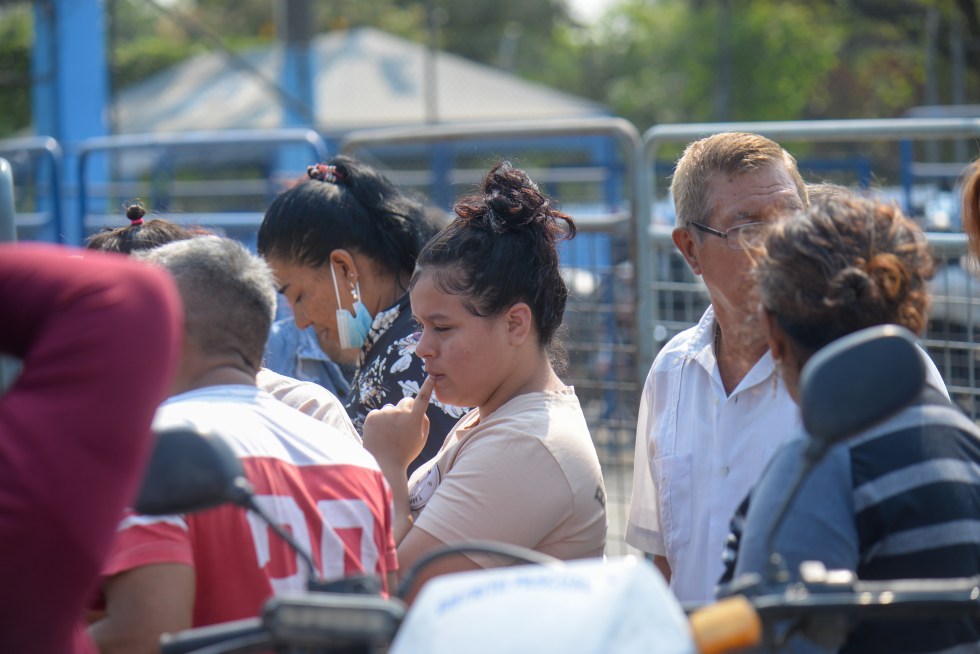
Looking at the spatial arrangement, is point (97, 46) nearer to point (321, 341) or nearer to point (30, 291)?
point (321, 341)

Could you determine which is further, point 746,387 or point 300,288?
point 300,288

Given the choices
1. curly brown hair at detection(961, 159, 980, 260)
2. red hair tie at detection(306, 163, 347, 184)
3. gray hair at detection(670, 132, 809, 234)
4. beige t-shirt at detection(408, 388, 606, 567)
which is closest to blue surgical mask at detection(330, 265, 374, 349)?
red hair tie at detection(306, 163, 347, 184)

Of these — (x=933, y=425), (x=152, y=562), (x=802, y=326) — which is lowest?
(x=152, y=562)

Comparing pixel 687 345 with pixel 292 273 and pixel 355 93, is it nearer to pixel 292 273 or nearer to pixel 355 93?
pixel 292 273

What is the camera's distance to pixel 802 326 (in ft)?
6.08

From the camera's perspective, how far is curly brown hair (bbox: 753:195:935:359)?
183 cm

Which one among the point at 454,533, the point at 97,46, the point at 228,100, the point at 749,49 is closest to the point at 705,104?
the point at 749,49

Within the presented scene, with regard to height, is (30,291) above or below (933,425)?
above

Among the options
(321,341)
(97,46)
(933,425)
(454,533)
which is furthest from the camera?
(97,46)

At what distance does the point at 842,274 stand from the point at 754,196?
3.26 ft

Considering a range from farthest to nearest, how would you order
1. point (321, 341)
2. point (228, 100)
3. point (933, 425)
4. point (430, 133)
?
point (228, 100) < point (430, 133) < point (321, 341) < point (933, 425)

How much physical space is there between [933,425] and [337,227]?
1.98 m

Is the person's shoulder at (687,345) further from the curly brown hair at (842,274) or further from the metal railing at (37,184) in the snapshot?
the metal railing at (37,184)

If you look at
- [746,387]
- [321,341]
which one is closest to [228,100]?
[321,341]
